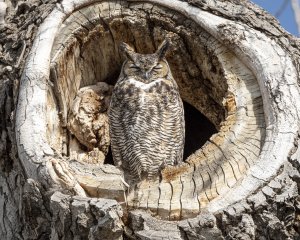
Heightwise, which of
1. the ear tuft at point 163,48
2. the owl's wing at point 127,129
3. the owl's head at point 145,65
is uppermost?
the ear tuft at point 163,48

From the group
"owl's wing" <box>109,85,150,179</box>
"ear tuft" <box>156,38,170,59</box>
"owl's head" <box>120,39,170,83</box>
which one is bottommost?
"owl's wing" <box>109,85,150,179</box>

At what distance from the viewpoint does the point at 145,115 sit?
3.36 meters

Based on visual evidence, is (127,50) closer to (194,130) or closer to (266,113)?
(194,130)

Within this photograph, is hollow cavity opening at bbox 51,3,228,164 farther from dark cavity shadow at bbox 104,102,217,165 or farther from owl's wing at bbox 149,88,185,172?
owl's wing at bbox 149,88,185,172

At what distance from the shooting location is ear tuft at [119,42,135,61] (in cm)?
338

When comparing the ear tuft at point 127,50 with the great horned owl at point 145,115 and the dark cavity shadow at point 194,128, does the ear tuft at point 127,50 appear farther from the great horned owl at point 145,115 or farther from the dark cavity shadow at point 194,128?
the dark cavity shadow at point 194,128

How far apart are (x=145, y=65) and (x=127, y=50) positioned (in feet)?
0.54

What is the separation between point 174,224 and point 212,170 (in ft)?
1.08

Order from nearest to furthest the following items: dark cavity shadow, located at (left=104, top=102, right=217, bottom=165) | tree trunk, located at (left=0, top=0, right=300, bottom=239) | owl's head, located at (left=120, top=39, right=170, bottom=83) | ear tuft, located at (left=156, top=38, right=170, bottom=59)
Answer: tree trunk, located at (left=0, top=0, right=300, bottom=239), ear tuft, located at (left=156, top=38, right=170, bottom=59), owl's head, located at (left=120, top=39, right=170, bottom=83), dark cavity shadow, located at (left=104, top=102, right=217, bottom=165)

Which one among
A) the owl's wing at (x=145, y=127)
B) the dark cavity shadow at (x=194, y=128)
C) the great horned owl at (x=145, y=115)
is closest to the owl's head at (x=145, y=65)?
the great horned owl at (x=145, y=115)

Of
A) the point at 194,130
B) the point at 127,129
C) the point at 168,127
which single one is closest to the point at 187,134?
the point at 194,130

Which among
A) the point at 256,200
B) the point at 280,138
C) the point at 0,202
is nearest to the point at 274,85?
the point at 280,138

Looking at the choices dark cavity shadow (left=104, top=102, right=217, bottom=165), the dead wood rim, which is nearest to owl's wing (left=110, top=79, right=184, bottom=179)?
dark cavity shadow (left=104, top=102, right=217, bottom=165)

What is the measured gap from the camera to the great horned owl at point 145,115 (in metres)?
3.27
